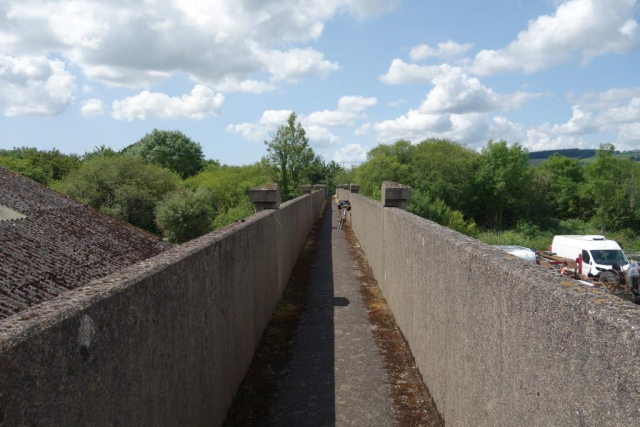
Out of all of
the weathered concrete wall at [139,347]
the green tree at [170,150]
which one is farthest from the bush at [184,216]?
the green tree at [170,150]

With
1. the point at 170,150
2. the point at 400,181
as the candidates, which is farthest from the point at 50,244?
the point at 170,150

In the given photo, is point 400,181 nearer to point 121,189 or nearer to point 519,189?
point 121,189

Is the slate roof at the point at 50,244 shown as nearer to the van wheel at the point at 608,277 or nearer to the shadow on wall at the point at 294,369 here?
the shadow on wall at the point at 294,369

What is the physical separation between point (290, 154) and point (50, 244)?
108 ft

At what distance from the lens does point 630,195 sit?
204ft

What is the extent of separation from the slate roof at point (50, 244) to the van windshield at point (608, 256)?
909 inches

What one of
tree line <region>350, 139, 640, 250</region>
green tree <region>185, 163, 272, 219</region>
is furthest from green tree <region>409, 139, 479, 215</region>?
green tree <region>185, 163, 272, 219</region>

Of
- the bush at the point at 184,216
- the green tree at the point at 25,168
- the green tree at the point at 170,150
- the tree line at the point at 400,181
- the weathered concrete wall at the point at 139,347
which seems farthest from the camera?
the green tree at the point at 170,150

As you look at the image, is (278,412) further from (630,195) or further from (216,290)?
(630,195)

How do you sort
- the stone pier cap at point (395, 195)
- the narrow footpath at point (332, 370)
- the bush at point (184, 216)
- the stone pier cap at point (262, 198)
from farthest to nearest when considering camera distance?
the bush at point (184, 216)
the stone pier cap at point (395, 195)
the stone pier cap at point (262, 198)
the narrow footpath at point (332, 370)

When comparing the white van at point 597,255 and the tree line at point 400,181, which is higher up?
the tree line at point 400,181

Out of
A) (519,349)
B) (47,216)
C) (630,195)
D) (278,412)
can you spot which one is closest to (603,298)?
(519,349)

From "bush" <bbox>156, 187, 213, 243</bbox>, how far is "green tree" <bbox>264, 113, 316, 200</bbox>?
30.2 ft

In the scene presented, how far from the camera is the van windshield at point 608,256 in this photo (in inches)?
1048
